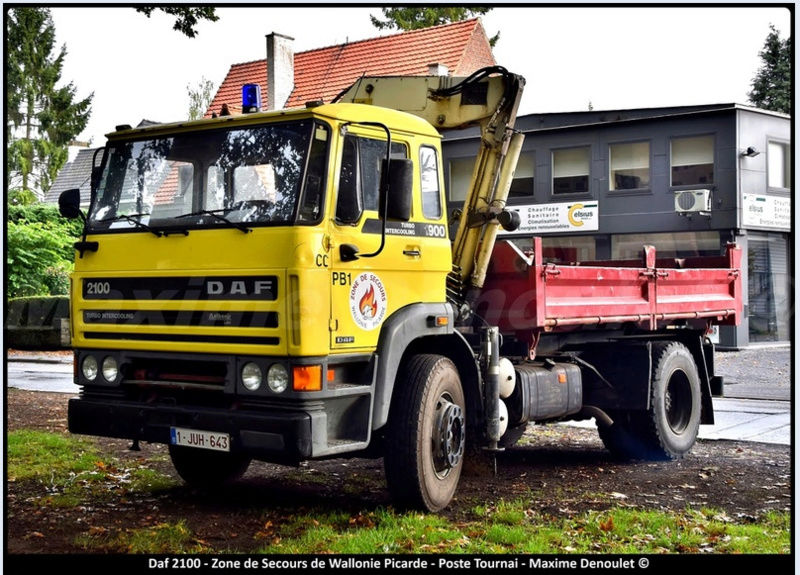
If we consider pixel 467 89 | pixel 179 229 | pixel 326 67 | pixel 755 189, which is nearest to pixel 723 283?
pixel 467 89

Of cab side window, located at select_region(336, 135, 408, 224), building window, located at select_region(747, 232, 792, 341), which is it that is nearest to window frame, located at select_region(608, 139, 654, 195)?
building window, located at select_region(747, 232, 792, 341)

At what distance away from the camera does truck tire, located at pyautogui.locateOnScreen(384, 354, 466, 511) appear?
719 centimetres

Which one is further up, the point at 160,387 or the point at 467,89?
the point at 467,89

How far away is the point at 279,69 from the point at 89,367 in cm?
2066

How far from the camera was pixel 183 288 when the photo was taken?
6.90 metres

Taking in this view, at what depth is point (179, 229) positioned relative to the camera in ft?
22.9

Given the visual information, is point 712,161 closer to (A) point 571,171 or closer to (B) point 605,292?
(A) point 571,171

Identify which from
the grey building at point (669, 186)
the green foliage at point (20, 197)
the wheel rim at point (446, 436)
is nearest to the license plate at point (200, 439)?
the wheel rim at point (446, 436)

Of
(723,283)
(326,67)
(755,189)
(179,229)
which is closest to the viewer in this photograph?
(179,229)

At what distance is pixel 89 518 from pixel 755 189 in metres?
22.0

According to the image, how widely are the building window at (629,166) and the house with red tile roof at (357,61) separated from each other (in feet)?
15.4

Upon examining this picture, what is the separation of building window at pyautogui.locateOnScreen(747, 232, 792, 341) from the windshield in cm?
2152

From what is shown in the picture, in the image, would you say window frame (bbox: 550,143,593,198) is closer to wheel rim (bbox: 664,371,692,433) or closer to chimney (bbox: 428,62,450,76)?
chimney (bbox: 428,62,450,76)

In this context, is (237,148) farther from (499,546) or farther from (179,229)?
(499,546)
